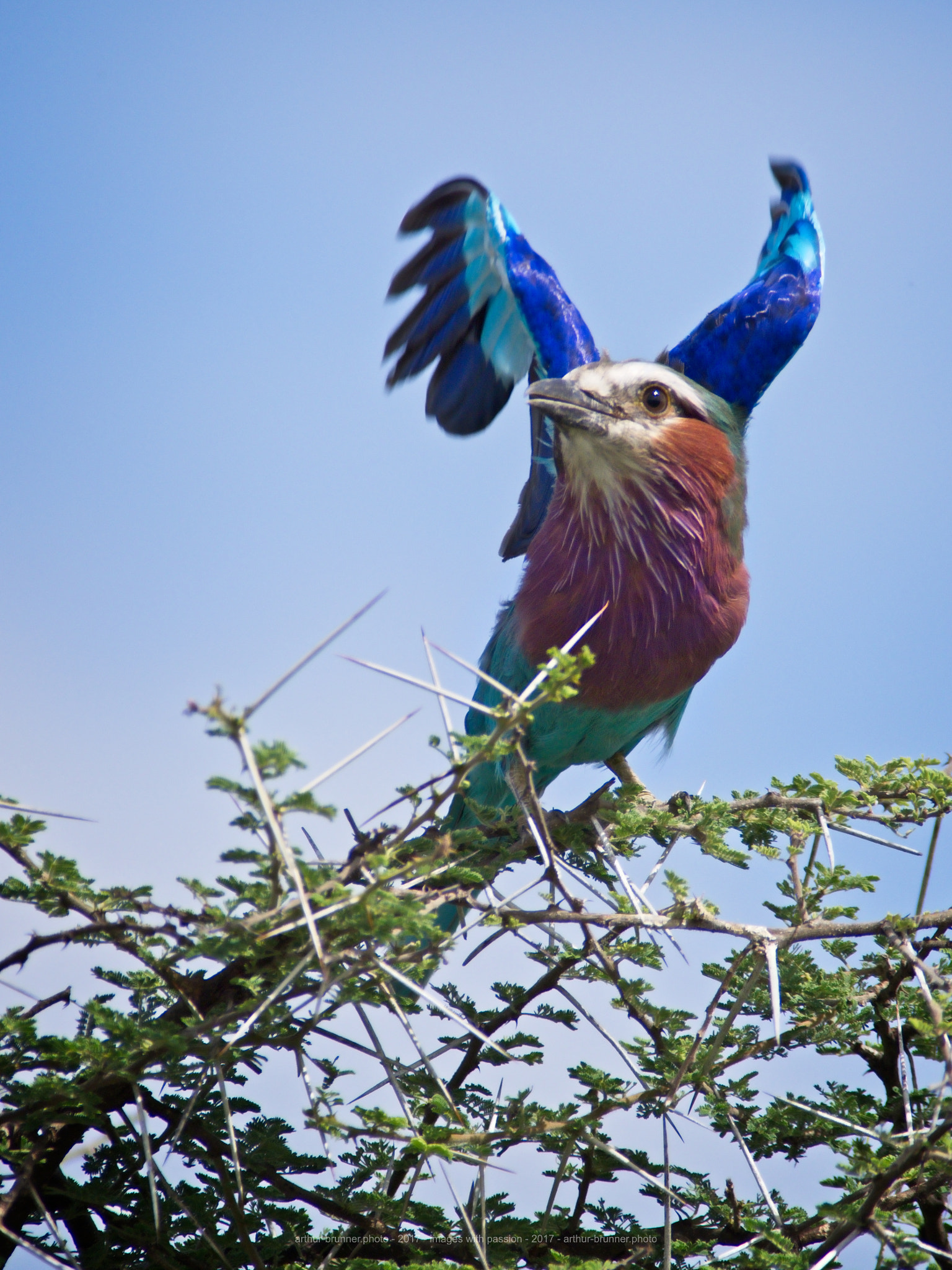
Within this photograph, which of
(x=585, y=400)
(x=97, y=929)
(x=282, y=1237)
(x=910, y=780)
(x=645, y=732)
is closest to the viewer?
(x=97, y=929)

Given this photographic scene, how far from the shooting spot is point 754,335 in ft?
13.2

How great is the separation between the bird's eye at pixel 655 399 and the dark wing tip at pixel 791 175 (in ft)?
5.40

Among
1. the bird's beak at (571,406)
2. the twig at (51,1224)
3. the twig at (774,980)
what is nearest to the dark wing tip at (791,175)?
the bird's beak at (571,406)

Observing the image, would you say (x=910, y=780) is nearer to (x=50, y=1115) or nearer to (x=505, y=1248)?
(x=505, y=1248)

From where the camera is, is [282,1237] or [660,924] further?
[282,1237]

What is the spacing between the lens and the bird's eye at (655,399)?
3.44 m

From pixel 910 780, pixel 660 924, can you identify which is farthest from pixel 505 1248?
pixel 910 780

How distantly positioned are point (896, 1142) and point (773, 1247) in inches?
16.3

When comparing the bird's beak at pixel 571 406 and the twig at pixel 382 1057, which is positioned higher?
the bird's beak at pixel 571 406

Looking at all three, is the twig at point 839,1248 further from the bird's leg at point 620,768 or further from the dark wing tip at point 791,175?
the dark wing tip at point 791,175

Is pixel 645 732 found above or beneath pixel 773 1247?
above

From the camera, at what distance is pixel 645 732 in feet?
12.4

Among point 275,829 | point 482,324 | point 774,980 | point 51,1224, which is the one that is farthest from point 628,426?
point 51,1224

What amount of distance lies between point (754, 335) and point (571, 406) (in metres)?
1.12
